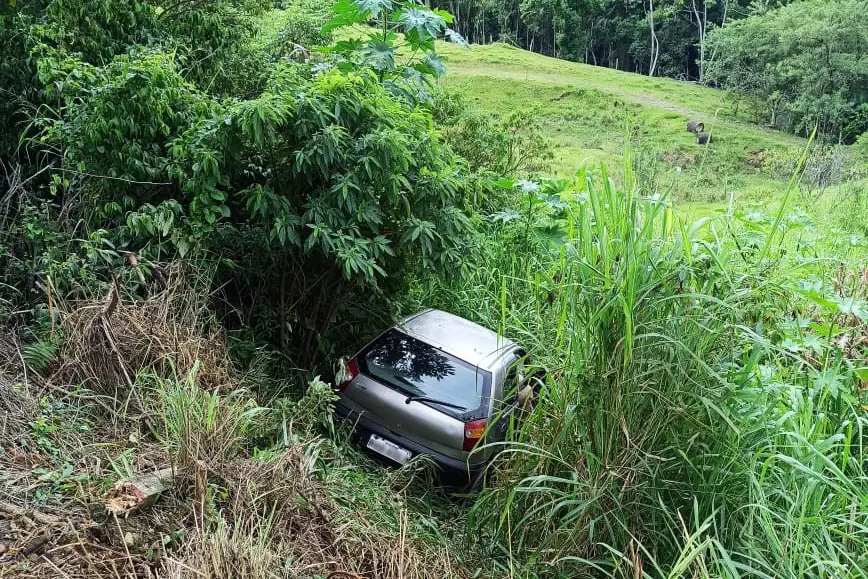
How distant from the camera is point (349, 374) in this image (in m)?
5.10

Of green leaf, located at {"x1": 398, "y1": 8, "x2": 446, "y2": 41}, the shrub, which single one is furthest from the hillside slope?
the shrub

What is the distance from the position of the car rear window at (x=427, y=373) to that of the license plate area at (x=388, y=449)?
41 centimetres

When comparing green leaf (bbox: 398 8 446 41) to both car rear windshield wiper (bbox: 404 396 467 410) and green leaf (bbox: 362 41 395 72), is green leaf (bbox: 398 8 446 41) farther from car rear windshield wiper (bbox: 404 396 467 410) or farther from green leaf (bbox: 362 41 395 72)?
car rear windshield wiper (bbox: 404 396 467 410)

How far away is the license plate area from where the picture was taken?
15.3 feet

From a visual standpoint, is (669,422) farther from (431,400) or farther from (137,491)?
(137,491)

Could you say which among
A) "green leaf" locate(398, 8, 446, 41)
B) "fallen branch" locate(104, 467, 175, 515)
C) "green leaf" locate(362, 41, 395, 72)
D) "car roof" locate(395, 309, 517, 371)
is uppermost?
"green leaf" locate(398, 8, 446, 41)

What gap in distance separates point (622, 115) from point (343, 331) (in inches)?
1031

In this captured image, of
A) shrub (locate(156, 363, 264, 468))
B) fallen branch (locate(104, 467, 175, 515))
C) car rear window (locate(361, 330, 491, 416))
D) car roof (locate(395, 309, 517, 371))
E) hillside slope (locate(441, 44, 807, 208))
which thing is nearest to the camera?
fallen branch (locate(104, 467, 175, 515))

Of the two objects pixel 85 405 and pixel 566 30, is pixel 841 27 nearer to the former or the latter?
pixel 566 30

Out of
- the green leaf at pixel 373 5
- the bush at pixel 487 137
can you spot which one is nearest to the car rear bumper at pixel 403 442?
the green leaf at pixel 373 5

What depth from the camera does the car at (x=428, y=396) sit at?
4.61 m

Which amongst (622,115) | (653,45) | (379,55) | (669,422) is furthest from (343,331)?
(653,45)

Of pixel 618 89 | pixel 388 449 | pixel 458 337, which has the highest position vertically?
pixel 458 337

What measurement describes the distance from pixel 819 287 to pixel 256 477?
131 inches
